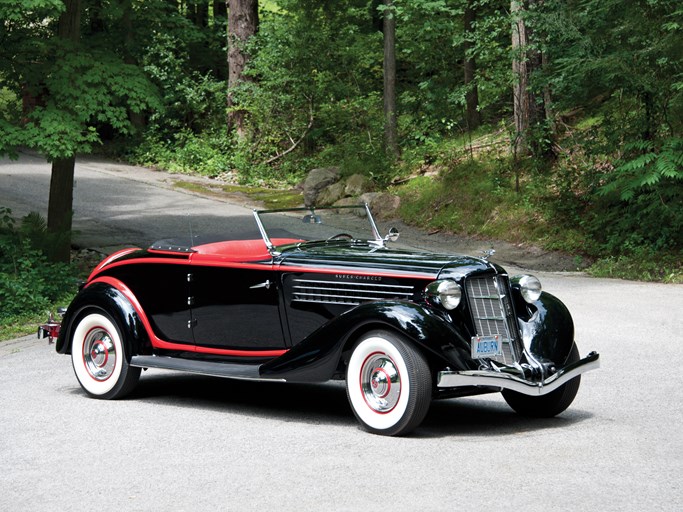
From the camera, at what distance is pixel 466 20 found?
2489 centimetres

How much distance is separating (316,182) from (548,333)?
52.3 ft

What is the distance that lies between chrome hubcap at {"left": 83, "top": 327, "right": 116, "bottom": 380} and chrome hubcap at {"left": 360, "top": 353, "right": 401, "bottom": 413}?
8.18 feet

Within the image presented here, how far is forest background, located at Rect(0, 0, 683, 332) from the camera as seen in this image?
50.1ft

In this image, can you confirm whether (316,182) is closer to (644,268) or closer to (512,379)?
(644,268)

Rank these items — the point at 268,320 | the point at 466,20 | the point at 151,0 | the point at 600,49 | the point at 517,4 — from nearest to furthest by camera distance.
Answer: the point at 268,320 < the point at 600,49 < the point at 151,0 < the point at 517,4 < the point at 466,20

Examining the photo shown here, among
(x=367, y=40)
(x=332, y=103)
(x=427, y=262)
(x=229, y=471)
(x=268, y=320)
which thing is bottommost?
(x=229, y=471)

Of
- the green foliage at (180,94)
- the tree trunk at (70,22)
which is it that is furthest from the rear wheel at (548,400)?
the green foliage at (180,94)

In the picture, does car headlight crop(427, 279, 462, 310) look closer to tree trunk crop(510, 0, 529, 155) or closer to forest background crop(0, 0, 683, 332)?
→ forest background crop(0, 0, 683, 332)

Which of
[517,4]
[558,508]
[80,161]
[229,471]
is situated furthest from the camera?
[80,161]

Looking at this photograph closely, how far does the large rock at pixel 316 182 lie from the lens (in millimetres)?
22766

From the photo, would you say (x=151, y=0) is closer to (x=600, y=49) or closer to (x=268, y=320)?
(x=600, y=49)

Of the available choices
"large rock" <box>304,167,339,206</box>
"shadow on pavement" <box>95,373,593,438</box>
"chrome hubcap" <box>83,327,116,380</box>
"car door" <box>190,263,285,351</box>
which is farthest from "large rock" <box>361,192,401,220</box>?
"car door" <box>190,263,285,351</box>

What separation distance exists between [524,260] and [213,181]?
12.0 meters

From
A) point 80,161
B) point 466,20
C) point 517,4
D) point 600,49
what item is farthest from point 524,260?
point 80,161
